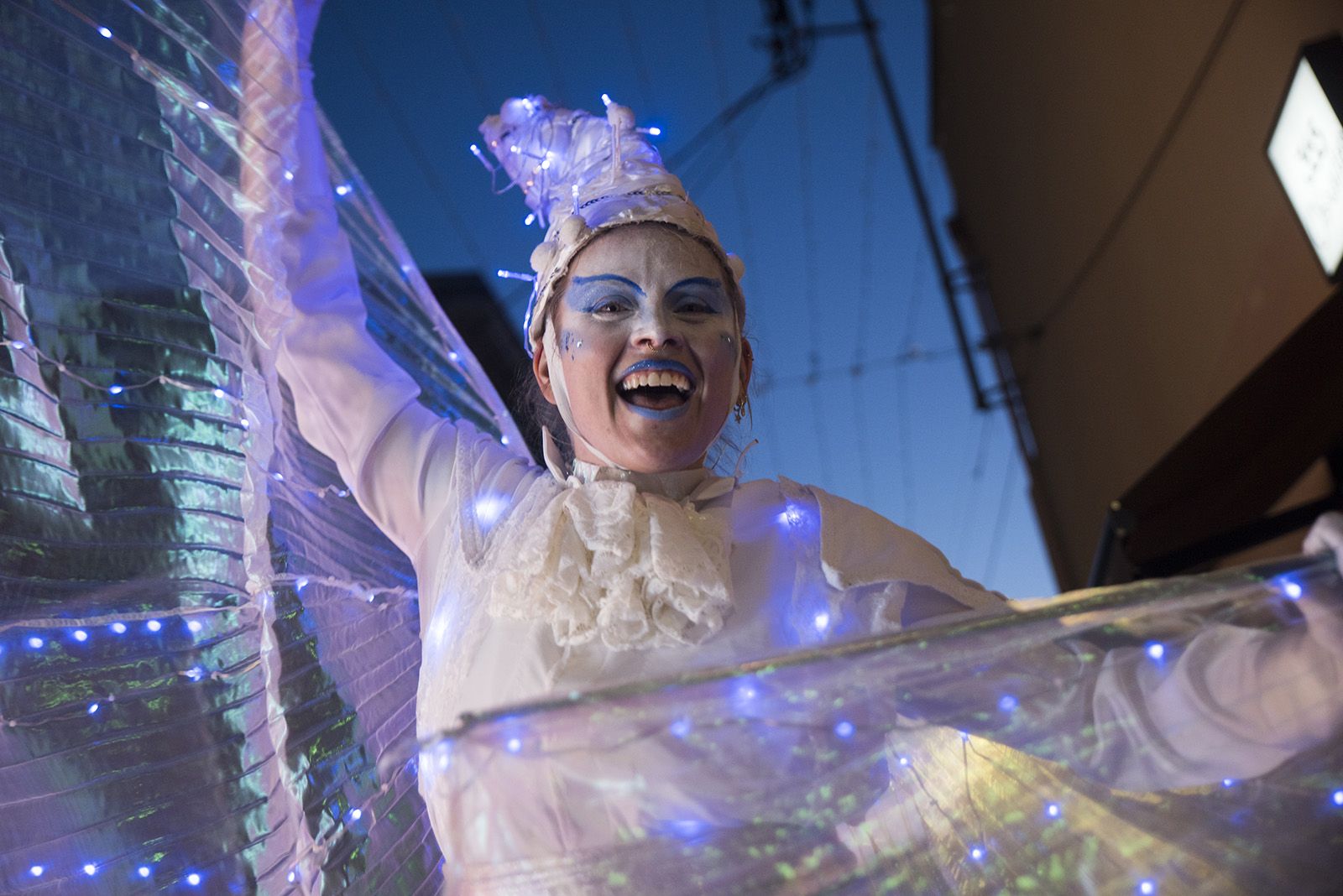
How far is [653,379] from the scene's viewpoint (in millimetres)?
1368

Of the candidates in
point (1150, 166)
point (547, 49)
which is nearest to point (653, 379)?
point (547, 49)

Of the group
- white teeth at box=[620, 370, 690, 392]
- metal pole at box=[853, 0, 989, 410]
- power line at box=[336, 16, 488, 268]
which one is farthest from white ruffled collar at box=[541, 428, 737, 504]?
metal pole at box=[853, 0, 989, 410]

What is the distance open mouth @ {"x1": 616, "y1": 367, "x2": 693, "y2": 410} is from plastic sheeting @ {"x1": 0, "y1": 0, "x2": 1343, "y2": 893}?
1.64 ft

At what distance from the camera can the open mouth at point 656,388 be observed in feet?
4.48

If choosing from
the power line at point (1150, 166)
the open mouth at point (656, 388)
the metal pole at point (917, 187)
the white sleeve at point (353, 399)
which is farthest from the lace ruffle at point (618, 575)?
the metal pole at point (917, 187)

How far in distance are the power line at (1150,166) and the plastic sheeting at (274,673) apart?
2.85 meters

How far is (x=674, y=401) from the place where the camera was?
1.37 meters

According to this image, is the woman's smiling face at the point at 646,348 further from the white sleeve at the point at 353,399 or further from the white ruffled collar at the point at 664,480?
the white sleeve at the point at 353,399

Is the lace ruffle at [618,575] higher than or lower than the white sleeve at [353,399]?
lower

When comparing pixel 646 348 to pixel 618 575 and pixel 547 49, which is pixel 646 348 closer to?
pixel 618 575

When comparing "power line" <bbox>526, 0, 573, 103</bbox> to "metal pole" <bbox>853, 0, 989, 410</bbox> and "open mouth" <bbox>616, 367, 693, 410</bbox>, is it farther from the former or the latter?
"metal pole" <bbox>853, 0, 989, 410</bbox>

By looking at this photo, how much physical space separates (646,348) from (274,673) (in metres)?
0.63

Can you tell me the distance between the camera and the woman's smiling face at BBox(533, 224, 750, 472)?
1.37 meters

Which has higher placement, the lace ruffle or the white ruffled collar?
the white ruffled collar
